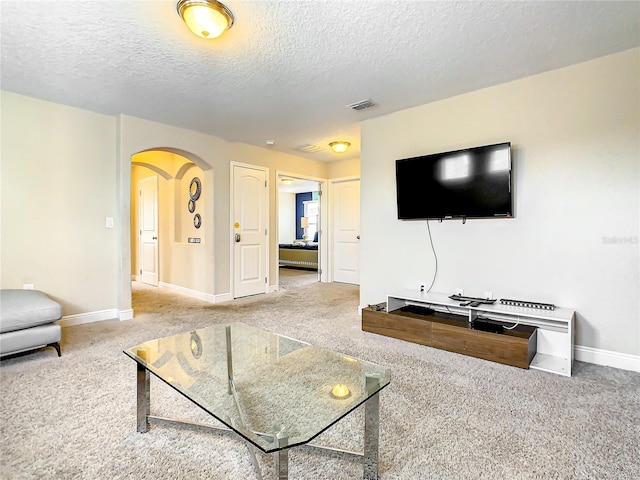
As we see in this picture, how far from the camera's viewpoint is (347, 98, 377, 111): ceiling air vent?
3373mm

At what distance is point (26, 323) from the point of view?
2508 mm

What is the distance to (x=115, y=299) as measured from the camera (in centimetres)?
398

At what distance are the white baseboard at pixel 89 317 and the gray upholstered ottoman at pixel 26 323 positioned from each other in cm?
94

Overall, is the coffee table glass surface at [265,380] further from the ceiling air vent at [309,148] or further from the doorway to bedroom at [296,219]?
the doorway to bedroom at [296,219]

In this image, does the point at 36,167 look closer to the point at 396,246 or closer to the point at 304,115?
the point at 304,115

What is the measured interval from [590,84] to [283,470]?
338 cm

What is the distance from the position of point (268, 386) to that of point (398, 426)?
2.42 ft

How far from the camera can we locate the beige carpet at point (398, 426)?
141cm

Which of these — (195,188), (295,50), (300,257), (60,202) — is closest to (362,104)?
(295,50)

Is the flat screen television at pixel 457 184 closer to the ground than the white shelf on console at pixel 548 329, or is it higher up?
higher up

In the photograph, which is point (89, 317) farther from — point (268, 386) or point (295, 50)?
point (295, 50)

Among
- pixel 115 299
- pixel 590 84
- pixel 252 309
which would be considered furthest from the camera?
pixel 252 309

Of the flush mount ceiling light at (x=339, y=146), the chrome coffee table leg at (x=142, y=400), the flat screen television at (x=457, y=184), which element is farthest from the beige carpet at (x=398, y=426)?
the flush mount ceiling light at (x=339, y=146)

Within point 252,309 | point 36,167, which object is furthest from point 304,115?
point 36,167
